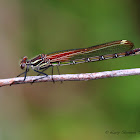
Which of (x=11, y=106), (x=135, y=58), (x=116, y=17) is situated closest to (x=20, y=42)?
(x=11, y=106)

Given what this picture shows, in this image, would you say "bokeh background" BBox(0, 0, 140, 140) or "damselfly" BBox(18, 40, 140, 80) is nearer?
"damselfly" BBox(18, 40, 140, 80)

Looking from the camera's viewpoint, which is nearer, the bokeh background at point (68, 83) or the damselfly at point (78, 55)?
the damselfly at point (78, 55)

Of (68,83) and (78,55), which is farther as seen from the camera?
(68,83)

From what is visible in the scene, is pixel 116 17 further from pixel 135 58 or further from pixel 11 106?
pixel 11 106

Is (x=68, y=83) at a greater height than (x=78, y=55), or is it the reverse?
(x=78, y=55)
